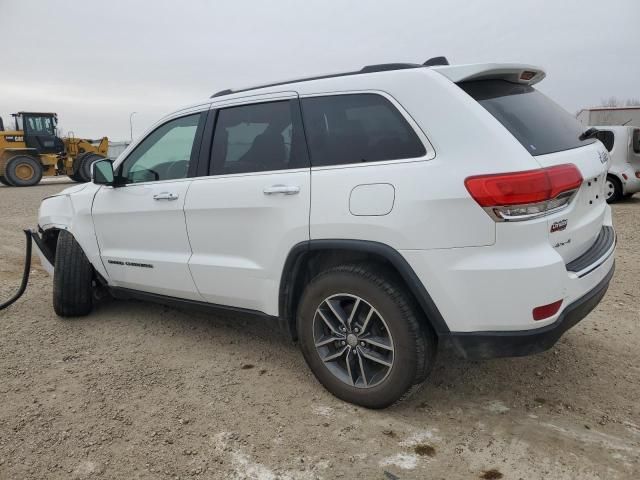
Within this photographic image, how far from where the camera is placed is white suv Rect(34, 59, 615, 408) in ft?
7.48

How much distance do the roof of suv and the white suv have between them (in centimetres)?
1

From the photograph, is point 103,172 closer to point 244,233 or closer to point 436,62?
point 244,233

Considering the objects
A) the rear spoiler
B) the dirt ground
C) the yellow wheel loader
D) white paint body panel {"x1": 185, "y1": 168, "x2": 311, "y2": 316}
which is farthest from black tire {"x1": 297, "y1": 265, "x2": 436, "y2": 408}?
the yellow wheel loader

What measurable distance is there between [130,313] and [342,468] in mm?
2854

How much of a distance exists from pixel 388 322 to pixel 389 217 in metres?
0.54

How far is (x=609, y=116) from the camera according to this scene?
17.4 meters

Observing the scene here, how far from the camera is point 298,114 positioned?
2965mm

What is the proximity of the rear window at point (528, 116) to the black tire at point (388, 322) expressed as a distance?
3.06ft

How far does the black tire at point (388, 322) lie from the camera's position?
253cm

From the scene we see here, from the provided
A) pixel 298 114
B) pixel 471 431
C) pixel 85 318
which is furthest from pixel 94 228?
pixel 471 431

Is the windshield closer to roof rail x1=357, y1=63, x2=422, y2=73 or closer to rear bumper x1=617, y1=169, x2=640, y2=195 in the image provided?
rear bumper x1=617, y1=169, x2=640, y2=195

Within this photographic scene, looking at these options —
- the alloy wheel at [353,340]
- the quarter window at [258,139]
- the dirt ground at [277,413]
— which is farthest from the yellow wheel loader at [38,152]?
the alloy wheel at [353,340]

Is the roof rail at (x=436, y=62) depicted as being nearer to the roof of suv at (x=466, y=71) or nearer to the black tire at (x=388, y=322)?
the roof of suv at (x=466, y=71)

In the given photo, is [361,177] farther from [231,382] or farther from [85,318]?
[85,318]
